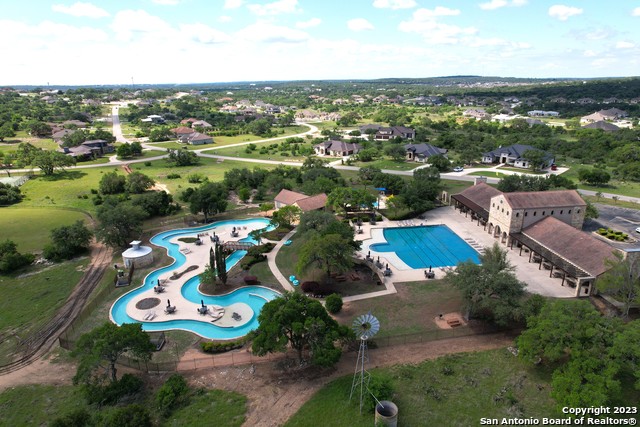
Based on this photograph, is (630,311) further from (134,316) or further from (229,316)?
(134,316)

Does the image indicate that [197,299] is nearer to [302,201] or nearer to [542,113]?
[302,201]

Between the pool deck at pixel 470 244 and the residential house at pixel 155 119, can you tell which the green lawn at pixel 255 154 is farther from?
the residential house at pixel 155 119

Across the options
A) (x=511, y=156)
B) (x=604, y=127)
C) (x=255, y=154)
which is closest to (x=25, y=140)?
(x=255, y=154)

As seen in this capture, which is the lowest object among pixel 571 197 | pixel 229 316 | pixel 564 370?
pixel 229 316

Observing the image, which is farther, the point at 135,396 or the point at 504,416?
the point at 135,396

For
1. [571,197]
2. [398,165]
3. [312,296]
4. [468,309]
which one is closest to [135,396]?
[312,296]

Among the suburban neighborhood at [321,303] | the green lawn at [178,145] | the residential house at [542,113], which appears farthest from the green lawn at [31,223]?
the residential house at [542,113]

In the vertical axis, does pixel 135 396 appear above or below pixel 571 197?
below
